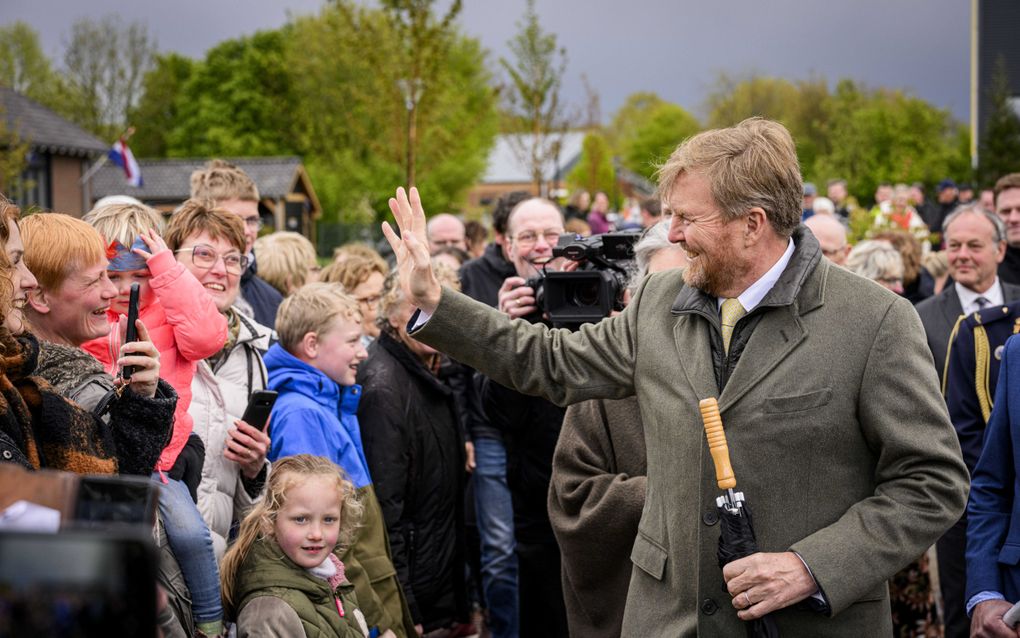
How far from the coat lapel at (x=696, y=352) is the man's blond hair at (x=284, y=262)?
158 inches

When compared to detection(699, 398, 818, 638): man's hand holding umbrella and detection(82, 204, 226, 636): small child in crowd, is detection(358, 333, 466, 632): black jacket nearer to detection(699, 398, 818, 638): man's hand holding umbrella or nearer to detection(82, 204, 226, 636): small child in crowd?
detection(82, 204, 226, 636): small child in crowd

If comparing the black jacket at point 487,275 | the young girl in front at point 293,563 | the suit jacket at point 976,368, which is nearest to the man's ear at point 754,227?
the young girl in front at point 293,563

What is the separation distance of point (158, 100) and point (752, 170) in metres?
A: 74.5

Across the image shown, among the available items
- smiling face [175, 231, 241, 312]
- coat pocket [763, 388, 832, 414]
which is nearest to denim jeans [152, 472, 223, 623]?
smiling face [175, 231, 241, 312]

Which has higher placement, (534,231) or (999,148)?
(999,148)

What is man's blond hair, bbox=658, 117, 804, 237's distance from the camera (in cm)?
295

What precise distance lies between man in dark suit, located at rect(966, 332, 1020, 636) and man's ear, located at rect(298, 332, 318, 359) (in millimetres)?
2722

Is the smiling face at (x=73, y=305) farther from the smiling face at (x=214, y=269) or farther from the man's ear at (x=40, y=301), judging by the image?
the smiling face at (x=214, y=269)

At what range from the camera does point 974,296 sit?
6090mm

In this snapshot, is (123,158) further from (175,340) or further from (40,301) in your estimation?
(40,301)

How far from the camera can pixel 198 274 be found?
14.4ft

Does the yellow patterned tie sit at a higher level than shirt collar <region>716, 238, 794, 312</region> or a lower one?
lower

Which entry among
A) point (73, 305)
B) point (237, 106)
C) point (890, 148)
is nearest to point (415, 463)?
point (73, 305)

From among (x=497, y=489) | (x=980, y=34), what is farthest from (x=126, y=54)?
(x=497, y=489)
